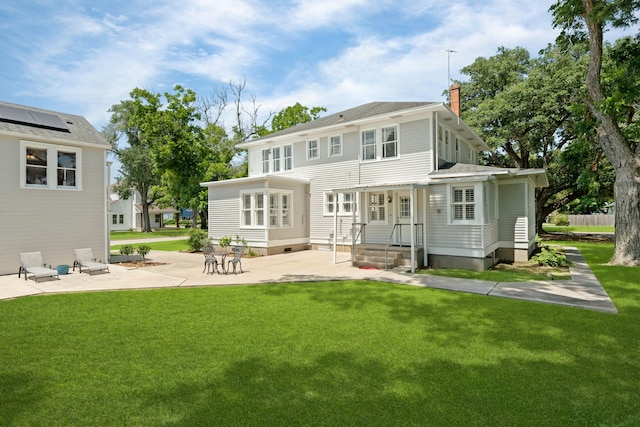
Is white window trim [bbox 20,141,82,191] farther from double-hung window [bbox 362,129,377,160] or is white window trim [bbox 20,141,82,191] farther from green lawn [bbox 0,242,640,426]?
double-hung window [bbox 362,129,377,160]

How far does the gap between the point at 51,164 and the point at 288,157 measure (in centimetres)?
1120

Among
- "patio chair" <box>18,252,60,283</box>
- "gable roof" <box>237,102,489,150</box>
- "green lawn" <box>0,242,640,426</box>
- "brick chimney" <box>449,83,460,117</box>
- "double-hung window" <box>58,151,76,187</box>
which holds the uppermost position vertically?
"brick chimney" <box>449,83,460,117</box>

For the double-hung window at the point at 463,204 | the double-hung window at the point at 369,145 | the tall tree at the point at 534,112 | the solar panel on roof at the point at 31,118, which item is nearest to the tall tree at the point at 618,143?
the double-hung window at the point at 463,204

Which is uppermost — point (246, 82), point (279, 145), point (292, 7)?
point (246, 82)

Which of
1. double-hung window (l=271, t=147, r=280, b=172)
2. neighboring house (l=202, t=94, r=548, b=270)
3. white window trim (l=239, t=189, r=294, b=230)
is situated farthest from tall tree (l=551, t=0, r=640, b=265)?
double-hung window (l=271, t=147, r=280, b=172)

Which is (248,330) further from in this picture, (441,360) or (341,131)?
(341,131)

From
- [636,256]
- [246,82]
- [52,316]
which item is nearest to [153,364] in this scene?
[52,316]

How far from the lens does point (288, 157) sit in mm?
A: 19875

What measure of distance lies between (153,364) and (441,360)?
3.83m

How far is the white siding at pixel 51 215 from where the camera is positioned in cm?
1088

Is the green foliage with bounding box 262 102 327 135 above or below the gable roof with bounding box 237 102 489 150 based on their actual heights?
above

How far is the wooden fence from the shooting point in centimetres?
4284

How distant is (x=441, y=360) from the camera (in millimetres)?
4492

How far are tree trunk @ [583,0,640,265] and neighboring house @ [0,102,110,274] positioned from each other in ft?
63.4
